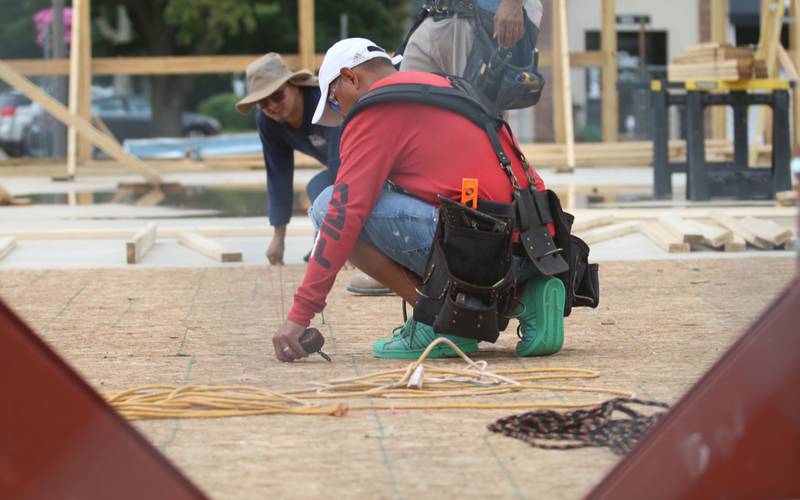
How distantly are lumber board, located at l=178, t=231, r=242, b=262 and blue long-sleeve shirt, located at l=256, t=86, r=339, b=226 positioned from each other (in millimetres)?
799

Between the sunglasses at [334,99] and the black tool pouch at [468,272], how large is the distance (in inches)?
24.4

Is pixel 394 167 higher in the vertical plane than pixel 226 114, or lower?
higher

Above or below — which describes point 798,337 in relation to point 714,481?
above

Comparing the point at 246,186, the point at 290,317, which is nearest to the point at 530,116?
the point at 246,186

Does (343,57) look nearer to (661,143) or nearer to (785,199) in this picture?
(785,199)

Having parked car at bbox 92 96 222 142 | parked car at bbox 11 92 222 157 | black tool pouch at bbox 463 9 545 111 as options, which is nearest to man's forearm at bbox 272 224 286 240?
black tool pouch at bbox 463 9 545 111

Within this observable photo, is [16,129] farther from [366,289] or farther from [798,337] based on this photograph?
[798,337]

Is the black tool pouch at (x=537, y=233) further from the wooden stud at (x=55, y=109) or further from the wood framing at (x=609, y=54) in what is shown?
the wood framing at (x=609, y=54)

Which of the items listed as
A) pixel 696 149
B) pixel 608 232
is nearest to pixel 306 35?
pixel 696 149

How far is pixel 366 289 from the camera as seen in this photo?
628cm

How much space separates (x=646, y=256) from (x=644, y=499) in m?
5.02

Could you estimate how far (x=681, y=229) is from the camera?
7852mm

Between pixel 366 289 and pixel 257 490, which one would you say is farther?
pixel 366 289

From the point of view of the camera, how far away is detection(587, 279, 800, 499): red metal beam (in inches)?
102
